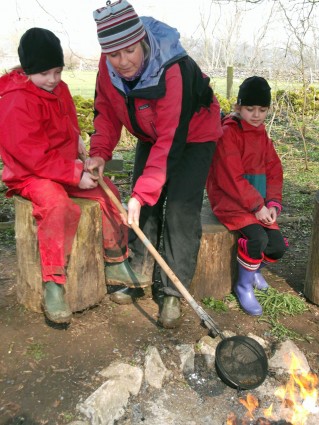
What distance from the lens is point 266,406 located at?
8.48 feet

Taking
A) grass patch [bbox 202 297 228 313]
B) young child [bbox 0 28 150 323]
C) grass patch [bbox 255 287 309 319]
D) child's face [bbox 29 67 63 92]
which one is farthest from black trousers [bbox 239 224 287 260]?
child's face [bbox 29 67 63 92]

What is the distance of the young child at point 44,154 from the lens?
2.88 meters

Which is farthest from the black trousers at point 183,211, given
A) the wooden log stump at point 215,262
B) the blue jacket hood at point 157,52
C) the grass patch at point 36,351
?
the grass patch at point 36,351

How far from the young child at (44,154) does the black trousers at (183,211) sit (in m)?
0.52

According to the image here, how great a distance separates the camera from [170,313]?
10.6ft

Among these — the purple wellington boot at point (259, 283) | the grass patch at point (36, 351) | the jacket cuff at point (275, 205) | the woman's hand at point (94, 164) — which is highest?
the woman's hand at point (94, 164)

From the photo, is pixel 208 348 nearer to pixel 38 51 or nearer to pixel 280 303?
pixel 280 303

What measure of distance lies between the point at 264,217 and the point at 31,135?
1.79 m

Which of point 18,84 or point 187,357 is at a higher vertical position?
point 18,84

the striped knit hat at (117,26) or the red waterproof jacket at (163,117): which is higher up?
the striped knit hat at (117,26)

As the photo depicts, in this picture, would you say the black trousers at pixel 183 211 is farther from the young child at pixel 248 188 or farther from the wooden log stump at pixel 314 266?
the wooden log stump at pixel 314 266

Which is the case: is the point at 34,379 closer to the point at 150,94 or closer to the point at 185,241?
the point at 185,241

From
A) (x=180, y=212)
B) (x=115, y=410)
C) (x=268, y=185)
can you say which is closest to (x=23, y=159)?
(x=180, y=212)

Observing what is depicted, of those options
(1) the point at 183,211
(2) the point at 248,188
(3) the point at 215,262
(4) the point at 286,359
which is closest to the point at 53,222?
(1) the point at 183,211
